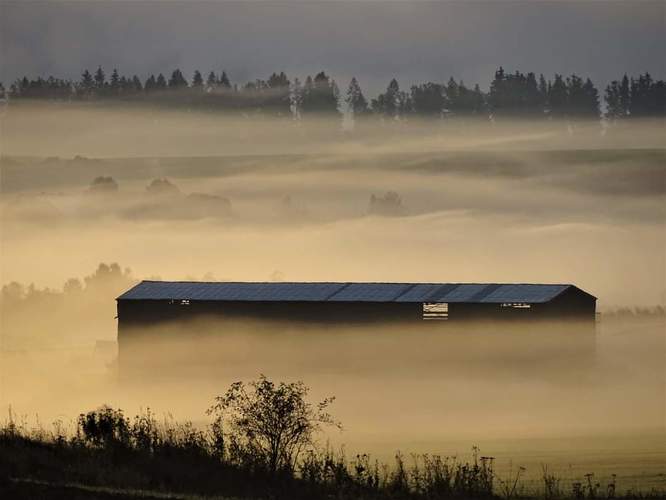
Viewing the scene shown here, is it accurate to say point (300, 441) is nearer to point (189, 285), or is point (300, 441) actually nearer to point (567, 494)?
point (567, 494)

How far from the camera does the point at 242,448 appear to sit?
134 ft

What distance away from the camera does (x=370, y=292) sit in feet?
243

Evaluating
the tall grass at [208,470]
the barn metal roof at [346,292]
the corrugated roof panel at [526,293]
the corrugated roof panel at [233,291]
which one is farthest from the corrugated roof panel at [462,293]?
the tall grass at [208,470]

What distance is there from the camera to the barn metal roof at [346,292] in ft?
236

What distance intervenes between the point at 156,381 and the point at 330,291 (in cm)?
892

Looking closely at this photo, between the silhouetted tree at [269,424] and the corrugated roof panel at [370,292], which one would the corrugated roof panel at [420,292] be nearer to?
the corrugated roof panel at [370,292]

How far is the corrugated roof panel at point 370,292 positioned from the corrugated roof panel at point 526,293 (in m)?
4.33

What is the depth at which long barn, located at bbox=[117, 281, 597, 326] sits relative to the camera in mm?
71062

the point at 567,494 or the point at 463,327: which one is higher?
the point at 463,327

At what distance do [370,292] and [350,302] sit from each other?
4.79 feet

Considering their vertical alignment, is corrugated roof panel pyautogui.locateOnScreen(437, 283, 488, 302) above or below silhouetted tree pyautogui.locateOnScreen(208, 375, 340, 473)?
above

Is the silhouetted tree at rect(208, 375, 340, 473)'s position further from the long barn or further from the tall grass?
the long barn

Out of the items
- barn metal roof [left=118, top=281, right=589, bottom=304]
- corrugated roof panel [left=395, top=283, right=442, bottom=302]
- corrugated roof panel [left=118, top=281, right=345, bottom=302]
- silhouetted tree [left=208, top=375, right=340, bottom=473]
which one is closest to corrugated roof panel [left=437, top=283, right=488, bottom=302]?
barn metal roof [left=118, top=281, right=589, bottom=304]

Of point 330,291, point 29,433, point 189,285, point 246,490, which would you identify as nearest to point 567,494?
point 246,490
